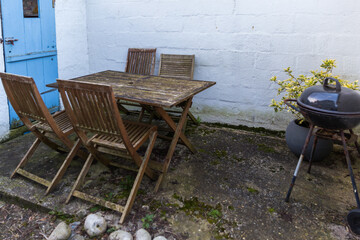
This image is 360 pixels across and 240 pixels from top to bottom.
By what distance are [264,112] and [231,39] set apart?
1024mm

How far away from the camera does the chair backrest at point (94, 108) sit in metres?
2.10

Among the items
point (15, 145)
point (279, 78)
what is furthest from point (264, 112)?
point (15, 145)

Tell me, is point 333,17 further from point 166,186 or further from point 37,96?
point 37,96

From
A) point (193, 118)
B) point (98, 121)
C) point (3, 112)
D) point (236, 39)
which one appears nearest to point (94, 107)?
point (98, 121)

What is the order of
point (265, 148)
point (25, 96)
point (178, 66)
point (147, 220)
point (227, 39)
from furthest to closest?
1. point (178, 66)
2. point (227, 39)
3. point (265, 148)
4. point (25, 96)
5. point (147, 220)

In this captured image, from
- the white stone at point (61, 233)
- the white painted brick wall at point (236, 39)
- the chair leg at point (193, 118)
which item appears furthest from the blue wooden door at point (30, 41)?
the white stone at point (61, 233)

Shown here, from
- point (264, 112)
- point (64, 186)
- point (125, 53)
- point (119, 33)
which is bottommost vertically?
point (64, 186)

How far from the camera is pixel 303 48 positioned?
3.55m

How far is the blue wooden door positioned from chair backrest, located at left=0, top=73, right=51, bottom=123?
115cm

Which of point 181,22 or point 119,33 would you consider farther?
point 119,33

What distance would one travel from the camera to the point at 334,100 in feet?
7.22

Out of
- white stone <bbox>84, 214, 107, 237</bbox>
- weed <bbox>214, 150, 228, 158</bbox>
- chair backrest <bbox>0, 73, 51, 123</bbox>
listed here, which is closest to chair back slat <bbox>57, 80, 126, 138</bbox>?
chair backrest <bbox>0, 73, 51, 123</bbox>

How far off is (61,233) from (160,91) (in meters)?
1.41

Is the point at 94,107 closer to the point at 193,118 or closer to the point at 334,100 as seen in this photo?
the point at 334,100
